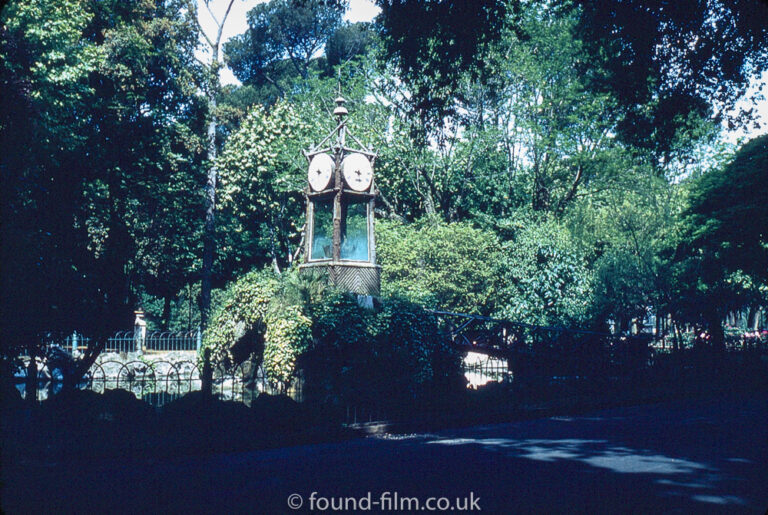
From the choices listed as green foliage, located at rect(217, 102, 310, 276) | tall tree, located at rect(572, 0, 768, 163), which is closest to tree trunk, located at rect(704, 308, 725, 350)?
tall tree, located at rect(572, 0, 768, 163)

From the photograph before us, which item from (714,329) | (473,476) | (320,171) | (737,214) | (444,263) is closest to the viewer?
(473,476)

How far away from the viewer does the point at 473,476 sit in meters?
7.59

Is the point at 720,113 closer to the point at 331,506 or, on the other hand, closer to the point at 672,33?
the point at 672,33

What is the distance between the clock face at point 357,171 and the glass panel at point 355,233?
641mm

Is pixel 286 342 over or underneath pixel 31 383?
over

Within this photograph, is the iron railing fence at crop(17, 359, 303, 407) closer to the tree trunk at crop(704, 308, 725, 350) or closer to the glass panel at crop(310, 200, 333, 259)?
the glass panel at crop(310, 200, 333, 259)

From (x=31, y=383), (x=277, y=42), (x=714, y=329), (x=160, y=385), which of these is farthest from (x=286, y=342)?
(x=277, y=42)

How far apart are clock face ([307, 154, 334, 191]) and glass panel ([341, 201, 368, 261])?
2.95ft

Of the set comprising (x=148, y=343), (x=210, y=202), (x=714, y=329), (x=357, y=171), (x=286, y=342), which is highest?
(x=210, y=202)

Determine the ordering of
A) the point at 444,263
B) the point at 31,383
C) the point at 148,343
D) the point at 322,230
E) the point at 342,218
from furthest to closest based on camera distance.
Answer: the point at 444,263, the point at 148,343, the point at 322,230, the point at 342,218, the point at 31,383

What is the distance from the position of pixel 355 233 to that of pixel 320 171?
184 centimetres

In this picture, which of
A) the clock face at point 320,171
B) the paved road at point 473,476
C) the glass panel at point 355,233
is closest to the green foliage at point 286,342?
the paved road at point 473,476

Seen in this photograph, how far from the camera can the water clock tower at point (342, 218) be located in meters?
16.0

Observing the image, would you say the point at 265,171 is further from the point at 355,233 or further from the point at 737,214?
the point at 737,214
